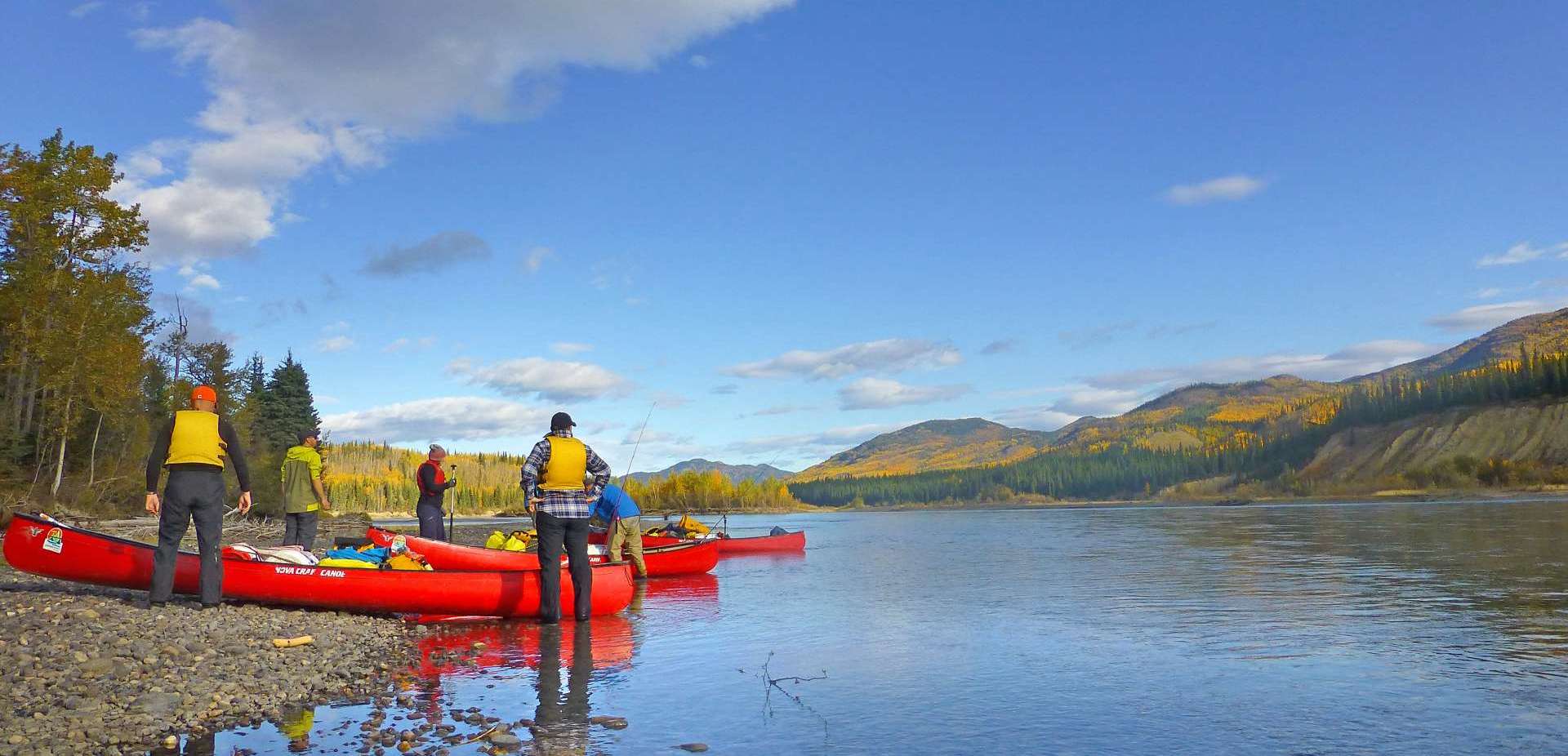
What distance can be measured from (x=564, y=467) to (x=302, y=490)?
5998 mm

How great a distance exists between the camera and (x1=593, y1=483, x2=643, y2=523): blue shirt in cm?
1945

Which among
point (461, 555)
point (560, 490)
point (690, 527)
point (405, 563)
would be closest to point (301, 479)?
point (461, 555)

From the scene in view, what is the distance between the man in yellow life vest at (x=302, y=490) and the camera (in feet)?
53.3

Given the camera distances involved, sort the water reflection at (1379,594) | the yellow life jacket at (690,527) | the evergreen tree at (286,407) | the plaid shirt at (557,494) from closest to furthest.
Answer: the water reflection at (1379,594) < the plaid shirt at (557,494) < the yellow life jacket at (690,527) < the evergreen tree at (286,407)

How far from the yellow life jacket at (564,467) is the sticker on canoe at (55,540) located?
19.9 feet

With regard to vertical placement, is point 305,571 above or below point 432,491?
below

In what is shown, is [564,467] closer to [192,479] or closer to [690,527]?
[192,479]

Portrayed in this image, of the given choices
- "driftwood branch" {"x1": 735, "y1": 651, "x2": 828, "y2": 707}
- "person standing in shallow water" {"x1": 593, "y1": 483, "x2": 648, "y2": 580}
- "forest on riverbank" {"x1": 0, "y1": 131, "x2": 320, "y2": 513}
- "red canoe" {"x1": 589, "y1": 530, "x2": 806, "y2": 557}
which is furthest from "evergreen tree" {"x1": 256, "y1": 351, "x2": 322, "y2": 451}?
"driftwood branch" {"x1": 735, "y1": 651, "x2": 828, "y2": 707}

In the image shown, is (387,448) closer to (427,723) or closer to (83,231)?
(83,231)

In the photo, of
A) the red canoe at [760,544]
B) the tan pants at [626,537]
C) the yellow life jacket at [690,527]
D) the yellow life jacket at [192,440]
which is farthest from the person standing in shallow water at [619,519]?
the red canoe at [760,544]

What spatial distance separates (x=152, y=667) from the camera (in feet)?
28.8

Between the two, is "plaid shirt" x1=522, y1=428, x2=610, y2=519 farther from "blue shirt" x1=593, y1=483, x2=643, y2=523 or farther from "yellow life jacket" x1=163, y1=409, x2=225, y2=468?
"blue shirt" x1=593, y1=483, x2=643, y2=523

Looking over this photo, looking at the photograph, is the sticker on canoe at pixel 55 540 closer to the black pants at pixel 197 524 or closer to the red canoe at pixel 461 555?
the black pants at pixel 197 524

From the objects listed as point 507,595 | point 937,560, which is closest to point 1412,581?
point 937,560
